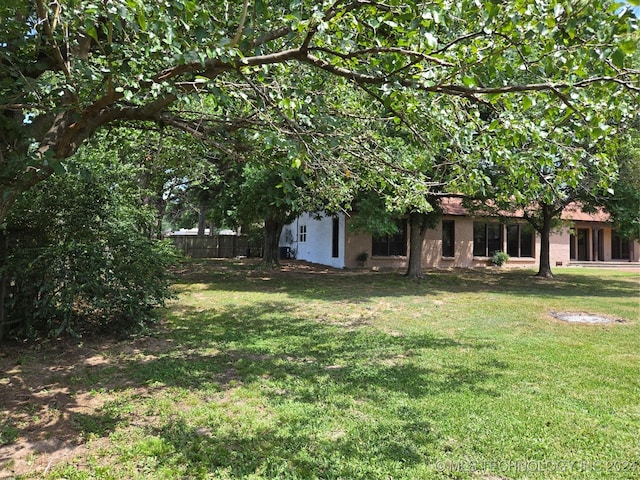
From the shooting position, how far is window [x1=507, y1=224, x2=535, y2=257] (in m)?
23.8

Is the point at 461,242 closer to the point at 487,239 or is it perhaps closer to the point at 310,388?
the point at 487,239

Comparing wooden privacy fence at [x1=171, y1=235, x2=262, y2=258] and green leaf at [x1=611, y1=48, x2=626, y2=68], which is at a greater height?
green leaf at [x1=611, y1=48, x2=626, y2=68]

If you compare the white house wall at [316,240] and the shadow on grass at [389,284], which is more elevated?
the white house wall at [316,240]

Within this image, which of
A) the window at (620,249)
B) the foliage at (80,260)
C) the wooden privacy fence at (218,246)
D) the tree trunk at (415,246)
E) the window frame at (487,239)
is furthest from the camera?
the wooden privacy fence at (218,246)

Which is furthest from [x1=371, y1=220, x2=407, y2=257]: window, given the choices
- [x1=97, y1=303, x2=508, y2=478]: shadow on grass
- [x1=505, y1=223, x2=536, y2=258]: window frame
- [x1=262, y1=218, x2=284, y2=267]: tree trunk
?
[x1=97, y1=303, x2=508, y2=478]: shadow on grass

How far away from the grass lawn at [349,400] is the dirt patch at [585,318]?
345mm

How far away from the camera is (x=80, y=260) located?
19.7 feet

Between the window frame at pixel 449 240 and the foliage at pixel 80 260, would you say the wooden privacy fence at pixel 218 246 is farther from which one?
the foliage at pixel 80 260

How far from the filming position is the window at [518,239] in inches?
937

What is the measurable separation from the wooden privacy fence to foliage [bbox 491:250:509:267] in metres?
15.3

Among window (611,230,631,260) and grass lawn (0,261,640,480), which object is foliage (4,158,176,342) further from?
window (611,230,631,260)

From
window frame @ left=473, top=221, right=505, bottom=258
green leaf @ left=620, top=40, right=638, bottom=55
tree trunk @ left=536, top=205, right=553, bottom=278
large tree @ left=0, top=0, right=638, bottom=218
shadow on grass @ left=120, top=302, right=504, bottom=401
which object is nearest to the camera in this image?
green leaf @ left=620, top=40, right=638, bottom=55

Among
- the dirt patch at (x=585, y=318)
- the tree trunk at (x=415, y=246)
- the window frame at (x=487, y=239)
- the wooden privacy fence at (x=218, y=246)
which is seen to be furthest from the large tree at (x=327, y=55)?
the wooden privacy fence at (x=218, y=246)

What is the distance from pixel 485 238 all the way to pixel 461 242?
1.63 m
